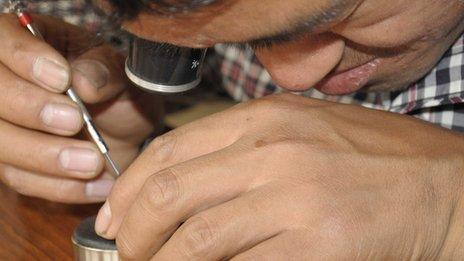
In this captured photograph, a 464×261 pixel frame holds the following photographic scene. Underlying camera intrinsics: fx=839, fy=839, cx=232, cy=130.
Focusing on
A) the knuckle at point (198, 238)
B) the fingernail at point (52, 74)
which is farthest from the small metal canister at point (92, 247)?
the fingernail at point (52, 74)

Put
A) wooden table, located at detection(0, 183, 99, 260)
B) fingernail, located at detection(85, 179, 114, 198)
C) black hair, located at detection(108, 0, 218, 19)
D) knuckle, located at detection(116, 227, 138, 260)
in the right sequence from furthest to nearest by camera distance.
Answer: fingernail, located at detection(85, 179, 114, 198)
wooden table, located at detection(0, 183, 99, 260)
knuckle, located at detection(116, 227, 138, 260)
black hair, located at detection(108, 0, 218, 19)

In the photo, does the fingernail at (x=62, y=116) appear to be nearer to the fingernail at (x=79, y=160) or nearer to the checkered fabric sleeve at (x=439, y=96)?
the fingernail at (x=79, y=160)

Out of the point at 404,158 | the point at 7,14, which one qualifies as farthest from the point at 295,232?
the point at 7,14

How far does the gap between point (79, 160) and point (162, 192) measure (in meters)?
0.33

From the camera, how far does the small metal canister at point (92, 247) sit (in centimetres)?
88

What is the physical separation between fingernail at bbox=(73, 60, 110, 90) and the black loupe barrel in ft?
0.69

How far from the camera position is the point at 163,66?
929mm

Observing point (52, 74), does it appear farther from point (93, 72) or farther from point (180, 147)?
point (180, 147)

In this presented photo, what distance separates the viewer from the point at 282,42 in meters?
0.81

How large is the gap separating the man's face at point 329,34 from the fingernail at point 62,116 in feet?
0.91

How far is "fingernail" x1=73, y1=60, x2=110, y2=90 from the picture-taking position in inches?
45.9

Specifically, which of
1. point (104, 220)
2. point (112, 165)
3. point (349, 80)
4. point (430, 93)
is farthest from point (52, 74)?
point (430, 93)

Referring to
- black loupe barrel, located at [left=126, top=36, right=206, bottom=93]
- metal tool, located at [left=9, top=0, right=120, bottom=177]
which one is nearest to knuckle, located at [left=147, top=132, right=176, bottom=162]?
black loupe barrel, located at [left=126, top=36, right=206, bottom=93]

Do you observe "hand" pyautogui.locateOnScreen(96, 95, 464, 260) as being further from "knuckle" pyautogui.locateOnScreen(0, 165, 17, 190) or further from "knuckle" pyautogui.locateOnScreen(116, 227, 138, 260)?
"knuckle" pyautogui.locateOnScreen(0, 165, 17, 190)
